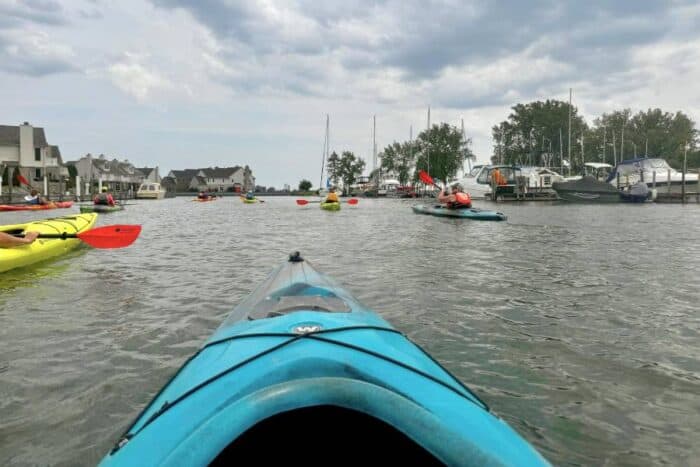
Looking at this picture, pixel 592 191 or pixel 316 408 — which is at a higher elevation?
pixel 592 191

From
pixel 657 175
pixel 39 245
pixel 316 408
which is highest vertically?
pixel 657 175

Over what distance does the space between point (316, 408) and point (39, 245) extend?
31.2 ft

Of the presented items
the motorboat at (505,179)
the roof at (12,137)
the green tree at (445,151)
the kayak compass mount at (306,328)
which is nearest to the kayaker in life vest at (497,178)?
the motorboat at (505,179)

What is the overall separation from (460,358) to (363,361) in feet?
10.2

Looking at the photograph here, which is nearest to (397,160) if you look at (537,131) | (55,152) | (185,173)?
(537,131)

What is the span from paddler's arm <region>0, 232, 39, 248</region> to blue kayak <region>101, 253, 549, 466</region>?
309 inches

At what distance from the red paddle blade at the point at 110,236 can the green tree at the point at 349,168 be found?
85.8 m

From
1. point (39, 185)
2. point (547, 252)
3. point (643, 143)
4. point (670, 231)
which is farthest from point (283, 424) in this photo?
point (643, 143)

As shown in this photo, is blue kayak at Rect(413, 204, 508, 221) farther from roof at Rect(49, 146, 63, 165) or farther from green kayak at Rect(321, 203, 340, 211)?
roof at Rect(49, 146, 63, 165)

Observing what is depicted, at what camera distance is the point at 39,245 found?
973 cm

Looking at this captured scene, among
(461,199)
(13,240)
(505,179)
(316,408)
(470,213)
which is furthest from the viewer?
(505,179)

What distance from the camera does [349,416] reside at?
2.27m

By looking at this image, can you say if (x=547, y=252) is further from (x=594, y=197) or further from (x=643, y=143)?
(x=643, y=143)

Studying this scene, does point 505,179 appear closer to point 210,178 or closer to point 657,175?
point 657,175
